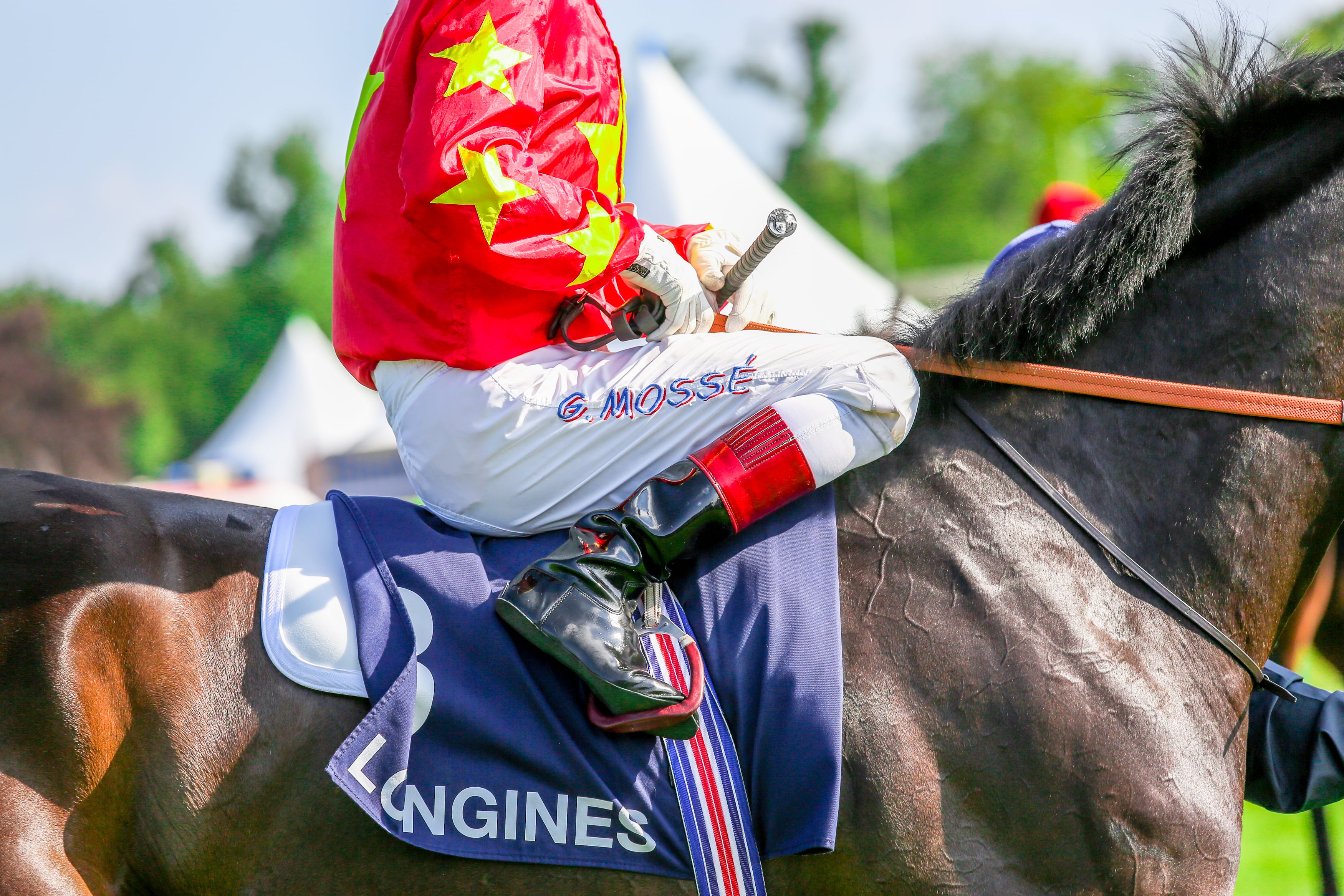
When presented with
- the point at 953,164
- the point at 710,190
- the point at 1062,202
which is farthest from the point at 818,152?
the point at 1062,202

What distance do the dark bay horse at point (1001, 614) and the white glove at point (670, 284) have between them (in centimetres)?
49

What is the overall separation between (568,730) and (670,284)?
923 mm

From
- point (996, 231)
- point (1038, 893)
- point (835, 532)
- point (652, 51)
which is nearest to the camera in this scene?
point (1038, 893)

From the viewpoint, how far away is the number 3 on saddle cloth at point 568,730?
1.90m

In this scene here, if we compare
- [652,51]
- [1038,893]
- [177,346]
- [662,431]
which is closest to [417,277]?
[662,431]

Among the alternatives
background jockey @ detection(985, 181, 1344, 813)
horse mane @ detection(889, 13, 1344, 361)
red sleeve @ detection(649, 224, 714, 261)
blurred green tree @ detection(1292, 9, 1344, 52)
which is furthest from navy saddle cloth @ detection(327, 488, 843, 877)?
blurred green tree @ detection(1292, 9, 1344, 52)

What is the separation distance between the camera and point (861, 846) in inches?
76.4

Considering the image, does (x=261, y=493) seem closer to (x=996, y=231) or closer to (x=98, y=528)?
(x=98, y=528)

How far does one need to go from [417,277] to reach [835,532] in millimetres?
979

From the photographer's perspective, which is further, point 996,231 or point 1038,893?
point 996,231

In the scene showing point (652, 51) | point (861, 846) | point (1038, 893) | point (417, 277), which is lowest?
point (1038, 893)

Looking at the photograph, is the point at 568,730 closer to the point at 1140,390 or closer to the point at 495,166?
the point at 495,166

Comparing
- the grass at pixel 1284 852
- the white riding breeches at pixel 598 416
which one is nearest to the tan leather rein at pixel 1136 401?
the white riding breeches at pixel 598 416

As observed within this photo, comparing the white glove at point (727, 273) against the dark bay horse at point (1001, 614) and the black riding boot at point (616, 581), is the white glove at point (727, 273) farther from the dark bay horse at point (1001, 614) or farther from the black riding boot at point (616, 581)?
the black riding boot at point (616, 581)
